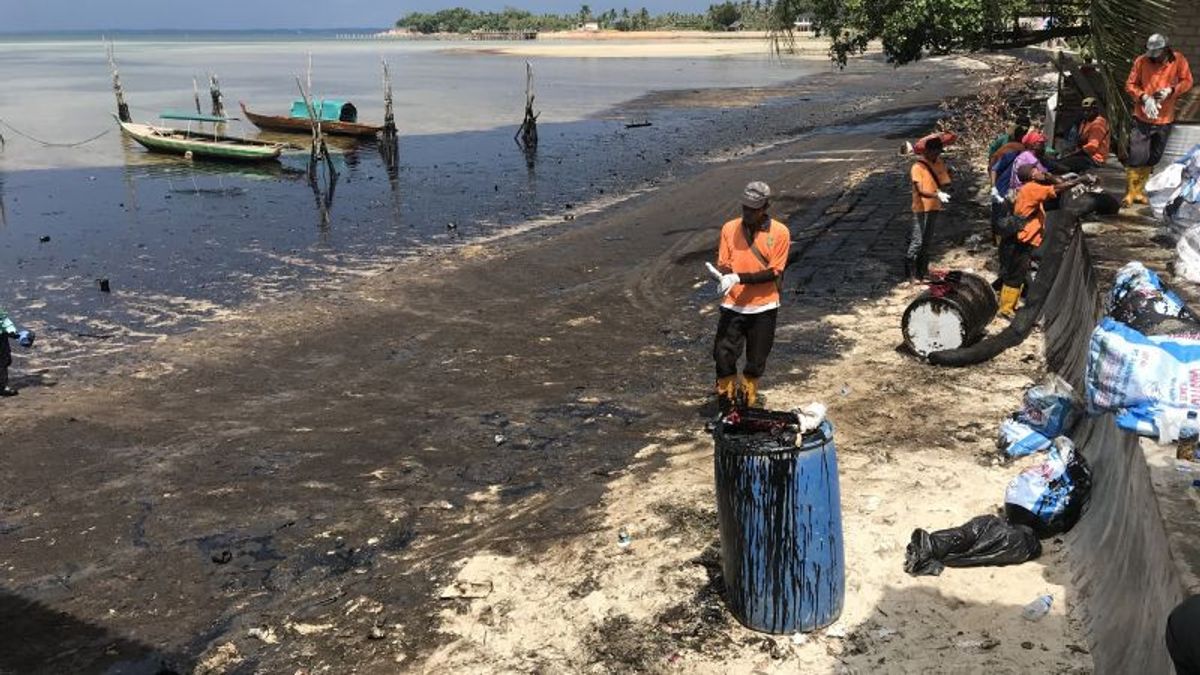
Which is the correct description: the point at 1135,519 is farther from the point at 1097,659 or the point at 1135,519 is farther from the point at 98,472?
the point at 98,472

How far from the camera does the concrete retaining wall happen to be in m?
3.56

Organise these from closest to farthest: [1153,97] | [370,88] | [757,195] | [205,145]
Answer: [757,195], [1153,97], [205,145], [370,88]

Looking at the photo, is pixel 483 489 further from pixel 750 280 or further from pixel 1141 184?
pixel 1141 184

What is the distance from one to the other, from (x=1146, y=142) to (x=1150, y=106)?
0.43 metres

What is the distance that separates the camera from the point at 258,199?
24500 millimetres

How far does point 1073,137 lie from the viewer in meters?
13.5

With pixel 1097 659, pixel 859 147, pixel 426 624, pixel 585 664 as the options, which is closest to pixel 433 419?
pixel 426 624

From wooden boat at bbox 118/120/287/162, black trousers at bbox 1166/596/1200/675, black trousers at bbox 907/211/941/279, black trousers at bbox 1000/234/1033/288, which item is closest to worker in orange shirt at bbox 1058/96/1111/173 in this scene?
black trousers at bbox 907/211/941/279

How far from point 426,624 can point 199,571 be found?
6.66ft

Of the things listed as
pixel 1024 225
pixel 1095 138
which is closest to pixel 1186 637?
pixel 1024 225

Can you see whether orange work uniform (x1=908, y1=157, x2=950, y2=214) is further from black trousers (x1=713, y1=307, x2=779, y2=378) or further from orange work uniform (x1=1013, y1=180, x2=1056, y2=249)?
black trousers (x1=713, y1=307, x2=779, y2=378)

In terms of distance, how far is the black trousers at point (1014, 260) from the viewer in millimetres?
9023

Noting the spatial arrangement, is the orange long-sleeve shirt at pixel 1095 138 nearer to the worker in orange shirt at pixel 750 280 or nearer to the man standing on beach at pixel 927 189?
the man standing on beach at pixel 927 189

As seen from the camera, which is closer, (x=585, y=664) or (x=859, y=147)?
(x=585, y=664)
